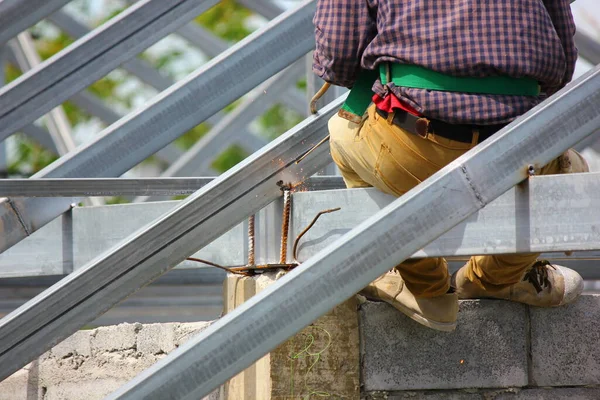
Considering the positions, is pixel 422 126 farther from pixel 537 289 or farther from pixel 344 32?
pixel 537 289

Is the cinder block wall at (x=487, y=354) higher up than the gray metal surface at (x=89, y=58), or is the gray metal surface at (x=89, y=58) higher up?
the gray metal surface at (x=89, y=58)

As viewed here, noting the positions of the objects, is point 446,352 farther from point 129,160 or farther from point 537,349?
point 129,160

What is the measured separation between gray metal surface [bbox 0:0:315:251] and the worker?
771mm

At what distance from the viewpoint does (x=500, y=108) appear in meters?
2.70

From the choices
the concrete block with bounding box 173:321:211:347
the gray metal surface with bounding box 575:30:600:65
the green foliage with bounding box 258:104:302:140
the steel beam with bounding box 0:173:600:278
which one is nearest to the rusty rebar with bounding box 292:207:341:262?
the steel beam with bounding box 0:173:600:278

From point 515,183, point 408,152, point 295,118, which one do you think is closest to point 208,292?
point 408,152

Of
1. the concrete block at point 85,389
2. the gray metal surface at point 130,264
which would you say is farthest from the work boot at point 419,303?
the concrete block at point 85,389

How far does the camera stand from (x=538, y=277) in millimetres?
3430

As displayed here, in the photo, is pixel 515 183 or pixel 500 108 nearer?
pixel 515 183

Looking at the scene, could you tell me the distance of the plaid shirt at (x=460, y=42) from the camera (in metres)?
2.66

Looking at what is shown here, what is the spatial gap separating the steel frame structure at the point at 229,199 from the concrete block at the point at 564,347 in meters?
0.95

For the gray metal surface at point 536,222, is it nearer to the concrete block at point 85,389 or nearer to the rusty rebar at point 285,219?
the rusty rebar at point 285,219

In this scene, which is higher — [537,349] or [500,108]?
[500,108]

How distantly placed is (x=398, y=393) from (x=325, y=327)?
36 centimetres
